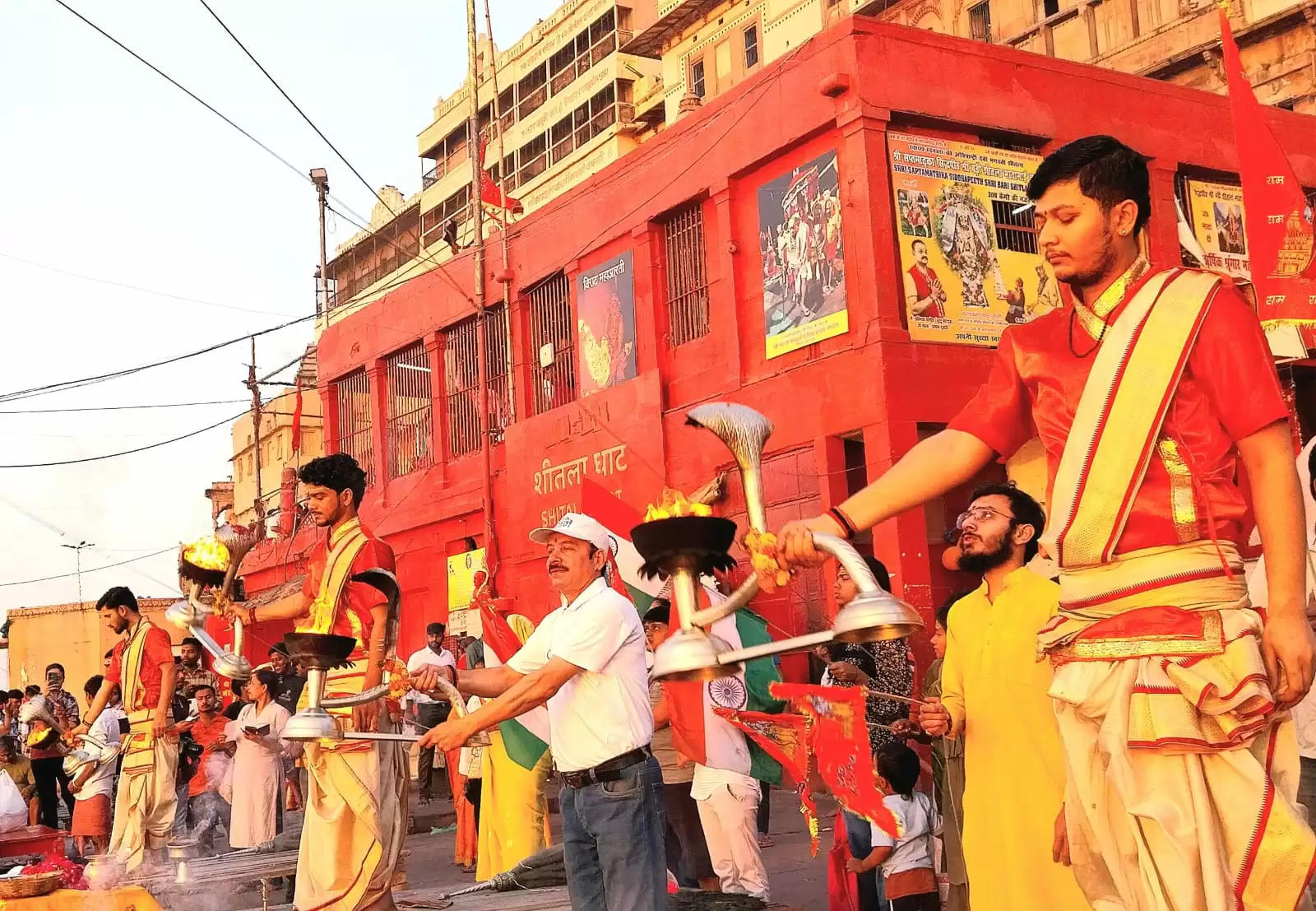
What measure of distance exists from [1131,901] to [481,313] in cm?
1823

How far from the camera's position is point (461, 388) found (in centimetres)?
2231

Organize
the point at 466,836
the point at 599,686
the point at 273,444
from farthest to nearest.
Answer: the point at 273,444, the point at 466,836, the point at 599,686

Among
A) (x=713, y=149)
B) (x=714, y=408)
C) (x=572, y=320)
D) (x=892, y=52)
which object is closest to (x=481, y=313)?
(x=572, y=320)

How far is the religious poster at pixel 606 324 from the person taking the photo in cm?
1798

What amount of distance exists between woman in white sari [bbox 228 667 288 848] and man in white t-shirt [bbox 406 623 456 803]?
1196mm

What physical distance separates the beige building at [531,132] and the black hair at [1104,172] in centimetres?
3039

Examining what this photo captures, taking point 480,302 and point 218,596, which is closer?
point 218,596

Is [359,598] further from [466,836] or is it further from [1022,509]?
[466,836]

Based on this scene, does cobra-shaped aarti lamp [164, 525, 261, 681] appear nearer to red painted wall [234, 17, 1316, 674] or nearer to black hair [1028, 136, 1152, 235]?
black hair [1028, 136, 1152, 235]

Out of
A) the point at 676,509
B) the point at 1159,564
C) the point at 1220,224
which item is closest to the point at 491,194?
the point at 1220,224

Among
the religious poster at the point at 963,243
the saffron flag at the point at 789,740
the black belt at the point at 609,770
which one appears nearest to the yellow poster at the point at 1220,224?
the religious poster at the point at 963,243

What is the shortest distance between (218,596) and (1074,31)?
2101 cm

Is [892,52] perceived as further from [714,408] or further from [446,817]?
[714,408]

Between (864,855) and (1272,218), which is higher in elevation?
(1272,218)
